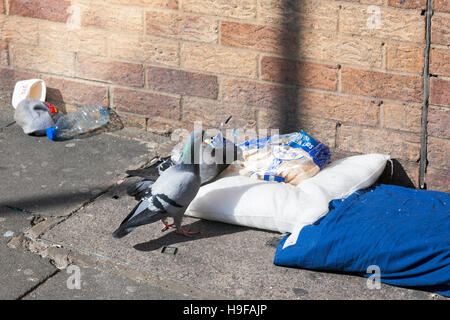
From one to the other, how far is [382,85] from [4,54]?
3177 millimetres

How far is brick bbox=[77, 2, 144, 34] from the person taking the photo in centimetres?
531

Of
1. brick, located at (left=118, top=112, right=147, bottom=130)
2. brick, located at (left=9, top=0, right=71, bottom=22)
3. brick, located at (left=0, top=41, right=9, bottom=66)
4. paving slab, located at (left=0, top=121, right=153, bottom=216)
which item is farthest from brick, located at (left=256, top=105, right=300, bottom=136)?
brick, located at (left=0, top=41, right=9, bottom=66)

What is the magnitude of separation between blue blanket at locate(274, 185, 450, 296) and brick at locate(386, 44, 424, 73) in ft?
3.24

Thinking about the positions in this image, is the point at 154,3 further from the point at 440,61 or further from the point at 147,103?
the point at 440,61

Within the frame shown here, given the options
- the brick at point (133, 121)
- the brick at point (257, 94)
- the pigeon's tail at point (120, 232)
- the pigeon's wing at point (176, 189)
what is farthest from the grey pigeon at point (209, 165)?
the brick at point (133, 121)

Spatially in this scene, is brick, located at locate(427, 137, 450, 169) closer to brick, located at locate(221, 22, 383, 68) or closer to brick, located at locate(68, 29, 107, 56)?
brick, located at locate(221, 22, 383, 68)

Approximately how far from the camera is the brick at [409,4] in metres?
4.48

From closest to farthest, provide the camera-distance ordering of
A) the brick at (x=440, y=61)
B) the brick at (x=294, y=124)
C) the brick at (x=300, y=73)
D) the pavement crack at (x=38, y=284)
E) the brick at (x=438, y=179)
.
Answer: the pavement crack at (x=38, y=284), the brick at (x=440, y=61), the brick at (x=438, y=179), the brick at (x=300, y=73), the brick at (x=294, y=124)


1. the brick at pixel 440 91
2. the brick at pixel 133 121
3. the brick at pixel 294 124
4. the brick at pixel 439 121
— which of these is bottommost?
the brick at pixel 133 121

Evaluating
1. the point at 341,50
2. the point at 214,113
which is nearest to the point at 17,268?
the point at 214,113

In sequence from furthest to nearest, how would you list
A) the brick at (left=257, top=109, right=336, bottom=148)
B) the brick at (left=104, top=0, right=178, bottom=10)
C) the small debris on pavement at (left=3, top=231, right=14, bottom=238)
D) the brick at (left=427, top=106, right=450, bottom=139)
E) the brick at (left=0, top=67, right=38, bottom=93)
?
the brick at (left=0, top=67, right=38, bottom=93) < the brick at (left=104, top=0, right=178, bottom=10) < the brick at (left=257, top=109, right=336, bottom=148) < the brick at (left=427, top=106, right=450, bottom=139) < the small debris on pavement at (left=3, top=231, right=14, bottom=238)

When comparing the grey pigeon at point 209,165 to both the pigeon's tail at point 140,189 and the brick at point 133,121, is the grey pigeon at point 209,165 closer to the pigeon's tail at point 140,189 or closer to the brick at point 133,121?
the pigeon's tail at point 140,189

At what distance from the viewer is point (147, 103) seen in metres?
5.56
